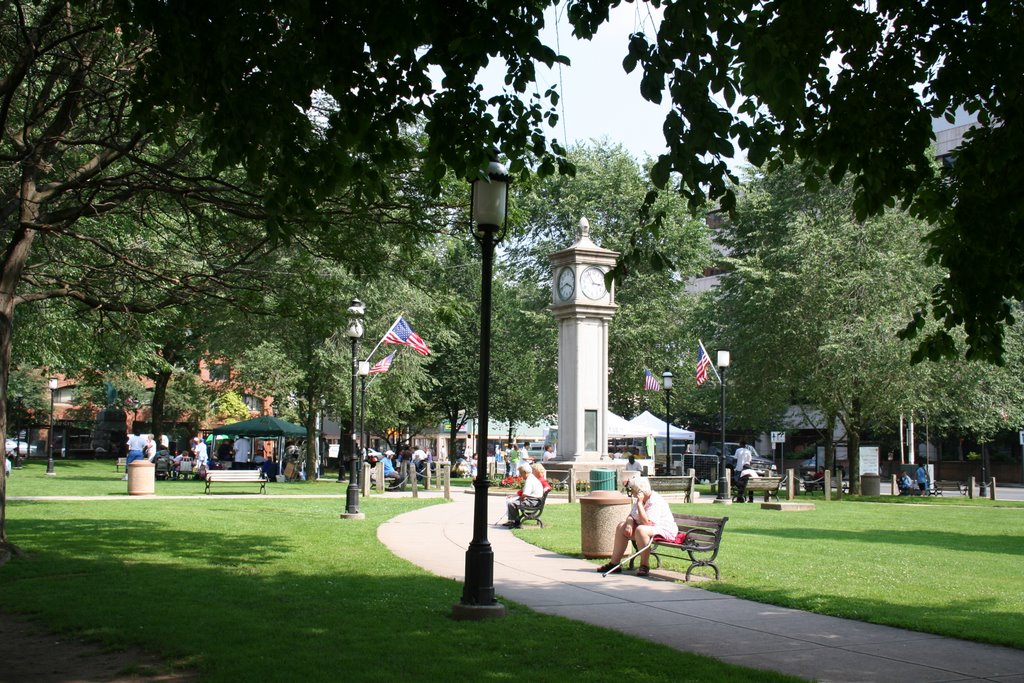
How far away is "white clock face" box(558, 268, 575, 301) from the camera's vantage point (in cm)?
3206

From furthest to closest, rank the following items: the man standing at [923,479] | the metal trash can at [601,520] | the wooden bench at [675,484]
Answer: the man standing at [923,479]
the wooden bench at [675,484]
the metal trash can at [601,520]

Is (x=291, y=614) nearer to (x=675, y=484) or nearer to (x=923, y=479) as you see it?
(x=675, y=484)

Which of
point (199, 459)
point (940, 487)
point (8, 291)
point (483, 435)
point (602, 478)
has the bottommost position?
point (940, 487)

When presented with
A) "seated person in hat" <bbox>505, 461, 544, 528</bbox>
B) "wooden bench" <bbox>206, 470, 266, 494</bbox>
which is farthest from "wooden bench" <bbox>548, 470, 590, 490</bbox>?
"seated person in hat" <bbox>505, 461, 544, 528</bbox>

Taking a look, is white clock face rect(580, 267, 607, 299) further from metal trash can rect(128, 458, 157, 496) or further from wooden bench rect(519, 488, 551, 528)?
metal trash can rect(128, 458, 157, 496)

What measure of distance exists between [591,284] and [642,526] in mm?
19375

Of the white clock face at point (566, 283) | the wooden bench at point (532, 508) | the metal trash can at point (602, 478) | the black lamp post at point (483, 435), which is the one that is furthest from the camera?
the white clock face at point (566, 283)

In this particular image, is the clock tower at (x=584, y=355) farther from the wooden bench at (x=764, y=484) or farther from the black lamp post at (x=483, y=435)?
the black lamp post at (x=483, y=435)

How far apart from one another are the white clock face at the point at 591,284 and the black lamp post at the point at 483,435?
2139 cm

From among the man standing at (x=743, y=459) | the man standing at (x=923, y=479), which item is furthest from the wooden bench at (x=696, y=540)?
the man standing at (x=923, y=479)

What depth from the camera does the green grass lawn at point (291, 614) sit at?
7449mm

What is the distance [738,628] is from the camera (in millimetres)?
9406

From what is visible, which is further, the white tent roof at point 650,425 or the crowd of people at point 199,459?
the white tent roof at point 650,425

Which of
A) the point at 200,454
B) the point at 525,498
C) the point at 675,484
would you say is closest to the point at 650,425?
the point at 675,484
